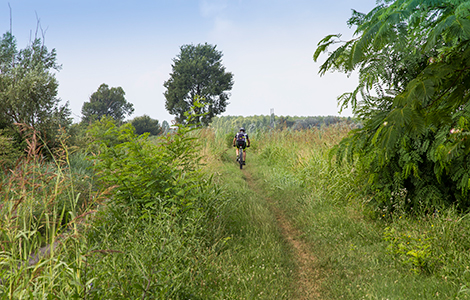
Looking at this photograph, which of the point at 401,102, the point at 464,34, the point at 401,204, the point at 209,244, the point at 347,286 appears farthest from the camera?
the point at 401,204

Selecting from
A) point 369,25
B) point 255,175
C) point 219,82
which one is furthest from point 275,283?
point 219,82

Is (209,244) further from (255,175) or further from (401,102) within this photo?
(255,175)

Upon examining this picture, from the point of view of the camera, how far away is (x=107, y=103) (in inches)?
1673

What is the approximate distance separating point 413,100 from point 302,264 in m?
2.96

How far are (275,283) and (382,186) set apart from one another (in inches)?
104

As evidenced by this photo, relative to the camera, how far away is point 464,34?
1711mm

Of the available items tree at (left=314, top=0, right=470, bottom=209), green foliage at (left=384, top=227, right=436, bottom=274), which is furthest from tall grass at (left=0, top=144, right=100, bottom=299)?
green foliage at (left=384, top=227, right=436, bottom=274)

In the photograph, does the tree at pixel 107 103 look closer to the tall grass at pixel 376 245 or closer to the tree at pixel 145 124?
the tree at pixel 145 124

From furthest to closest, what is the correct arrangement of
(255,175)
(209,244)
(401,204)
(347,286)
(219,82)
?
(219,82)
(255,175)
(401,204)
(209,244)
(347,286)

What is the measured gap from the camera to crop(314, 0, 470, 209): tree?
1.88 meters

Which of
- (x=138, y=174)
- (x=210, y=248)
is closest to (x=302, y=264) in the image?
(x=210, y=248)

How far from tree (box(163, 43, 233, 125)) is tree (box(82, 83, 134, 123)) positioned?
36.6 ft

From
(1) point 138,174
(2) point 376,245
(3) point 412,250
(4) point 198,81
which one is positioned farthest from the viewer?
(4) point 198,81

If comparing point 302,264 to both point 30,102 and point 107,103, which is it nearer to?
point 30,102
